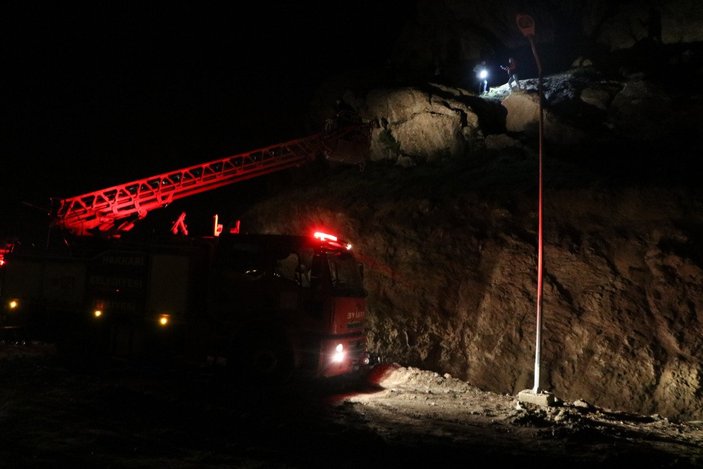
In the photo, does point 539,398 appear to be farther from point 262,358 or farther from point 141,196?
point 141,196

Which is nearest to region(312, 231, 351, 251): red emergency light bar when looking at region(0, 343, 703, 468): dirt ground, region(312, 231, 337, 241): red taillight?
region(312, 231, 337, 241): red taillight

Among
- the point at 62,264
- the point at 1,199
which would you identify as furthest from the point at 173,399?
the point at 1,199

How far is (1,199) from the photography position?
42.5 metres

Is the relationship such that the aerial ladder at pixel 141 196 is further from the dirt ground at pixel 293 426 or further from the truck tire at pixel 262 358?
the dirt ground at pixel 293 426

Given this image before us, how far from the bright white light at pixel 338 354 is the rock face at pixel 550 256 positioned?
4.71 meters

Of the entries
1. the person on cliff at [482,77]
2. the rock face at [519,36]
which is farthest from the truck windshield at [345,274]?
the rock face at [519,36]

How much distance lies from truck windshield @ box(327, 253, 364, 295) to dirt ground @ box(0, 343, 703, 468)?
2315mm

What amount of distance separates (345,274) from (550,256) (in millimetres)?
7415

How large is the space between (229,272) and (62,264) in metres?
4.81

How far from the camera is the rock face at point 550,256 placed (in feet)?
44.9

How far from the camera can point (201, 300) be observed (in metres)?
11.7

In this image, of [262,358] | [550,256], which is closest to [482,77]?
[550,256]

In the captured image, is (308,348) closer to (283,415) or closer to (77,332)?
(283,415)

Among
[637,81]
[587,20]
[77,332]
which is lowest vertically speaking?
[77,332]
